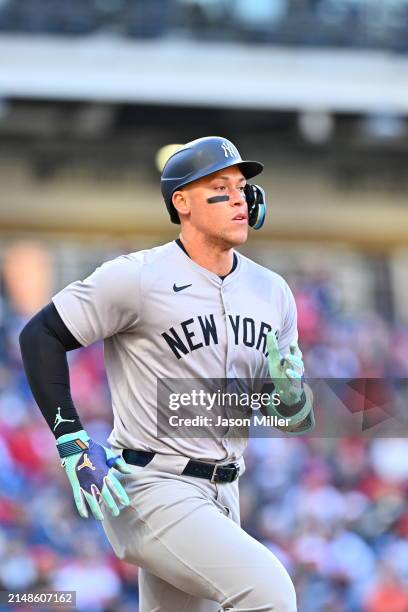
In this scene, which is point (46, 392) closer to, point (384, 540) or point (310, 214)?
point (384, 540)

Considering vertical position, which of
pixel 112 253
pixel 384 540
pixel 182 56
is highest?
pixel 182 56

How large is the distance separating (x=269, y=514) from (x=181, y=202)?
573cm

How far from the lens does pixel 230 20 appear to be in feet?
49.7

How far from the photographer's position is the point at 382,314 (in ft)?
50.9

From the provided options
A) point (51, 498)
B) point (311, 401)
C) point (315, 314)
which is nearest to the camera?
point (311, 401)

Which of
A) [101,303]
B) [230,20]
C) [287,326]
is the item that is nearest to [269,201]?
[230,20]

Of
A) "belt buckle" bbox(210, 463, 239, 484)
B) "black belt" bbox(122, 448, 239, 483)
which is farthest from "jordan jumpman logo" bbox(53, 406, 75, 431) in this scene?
"belt buckle" bbox(210, 463, 239, 484)

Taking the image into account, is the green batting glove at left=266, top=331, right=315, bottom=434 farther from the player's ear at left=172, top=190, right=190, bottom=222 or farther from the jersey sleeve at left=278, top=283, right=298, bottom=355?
the player's ear at left=172, top=190, right=190, bottom=222

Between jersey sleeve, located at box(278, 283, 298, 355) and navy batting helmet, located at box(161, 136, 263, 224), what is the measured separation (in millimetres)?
456

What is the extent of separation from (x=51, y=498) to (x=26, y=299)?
4.32 metres

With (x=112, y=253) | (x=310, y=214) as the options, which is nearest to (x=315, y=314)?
(x=112, y=253)

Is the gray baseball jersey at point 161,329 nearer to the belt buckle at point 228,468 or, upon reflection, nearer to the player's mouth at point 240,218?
the belt buckle at point 228,468

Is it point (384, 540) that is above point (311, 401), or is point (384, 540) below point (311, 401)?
below

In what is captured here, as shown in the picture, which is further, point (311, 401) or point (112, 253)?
point (112, 253)
